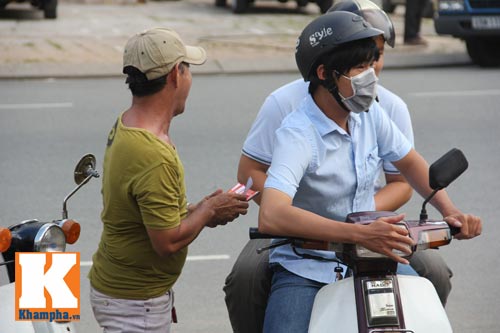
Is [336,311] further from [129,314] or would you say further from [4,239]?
[4,239]

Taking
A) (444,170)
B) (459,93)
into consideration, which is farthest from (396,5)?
(444,170)

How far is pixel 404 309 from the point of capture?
3.40 meters

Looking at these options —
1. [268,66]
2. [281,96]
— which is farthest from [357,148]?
[268,66]

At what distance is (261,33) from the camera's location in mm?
18312

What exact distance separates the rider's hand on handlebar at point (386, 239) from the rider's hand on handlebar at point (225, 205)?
557 millimetres

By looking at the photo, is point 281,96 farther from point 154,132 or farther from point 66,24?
point 66,24

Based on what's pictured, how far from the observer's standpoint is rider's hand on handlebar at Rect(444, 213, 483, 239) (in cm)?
357

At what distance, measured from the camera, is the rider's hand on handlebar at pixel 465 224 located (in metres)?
3.57

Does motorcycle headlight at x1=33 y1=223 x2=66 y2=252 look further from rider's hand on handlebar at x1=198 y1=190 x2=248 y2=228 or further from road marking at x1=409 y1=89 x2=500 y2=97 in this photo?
road marking at x1=409 y1=89 x2=500 y2=97

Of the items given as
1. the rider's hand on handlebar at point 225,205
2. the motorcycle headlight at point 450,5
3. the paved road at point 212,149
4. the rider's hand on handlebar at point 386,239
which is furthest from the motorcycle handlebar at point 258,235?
the motorcycle headlight at point 450,5

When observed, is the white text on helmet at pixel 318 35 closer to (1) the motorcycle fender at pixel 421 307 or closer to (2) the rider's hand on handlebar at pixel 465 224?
(2) the rider's hand on handlebar at pixel 465 224

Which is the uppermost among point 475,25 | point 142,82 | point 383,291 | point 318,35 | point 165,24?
point 318,35

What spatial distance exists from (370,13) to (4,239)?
6.55 ft

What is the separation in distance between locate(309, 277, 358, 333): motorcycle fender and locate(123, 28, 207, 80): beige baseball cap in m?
0.92
